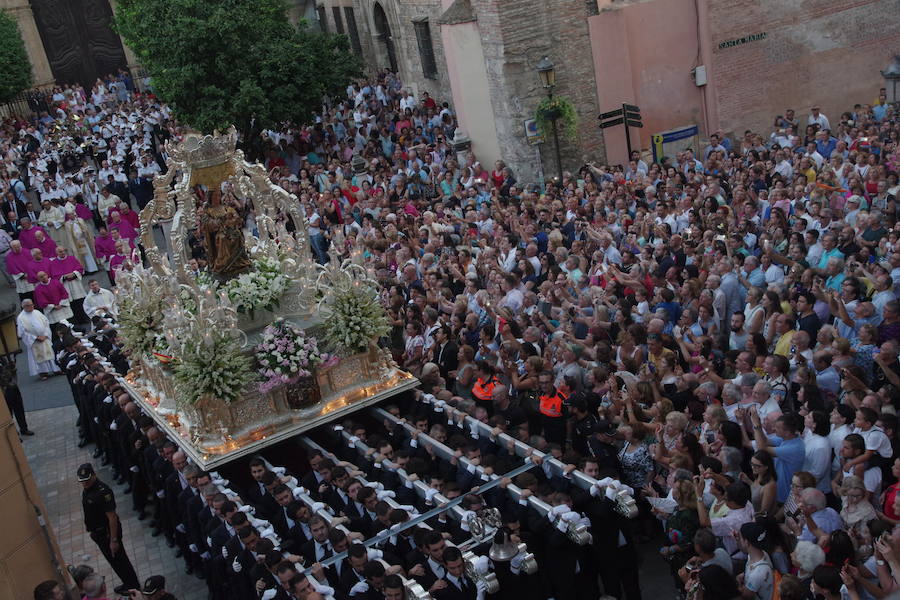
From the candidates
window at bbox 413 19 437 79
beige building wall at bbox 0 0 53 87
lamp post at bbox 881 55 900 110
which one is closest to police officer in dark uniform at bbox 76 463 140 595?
lamp post at bbox 881 55 900 110

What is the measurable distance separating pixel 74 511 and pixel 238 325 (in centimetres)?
338

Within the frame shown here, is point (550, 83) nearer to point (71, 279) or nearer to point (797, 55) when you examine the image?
point (797, 55)

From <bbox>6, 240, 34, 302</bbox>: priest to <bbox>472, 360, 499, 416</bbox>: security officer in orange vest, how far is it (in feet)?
40.2

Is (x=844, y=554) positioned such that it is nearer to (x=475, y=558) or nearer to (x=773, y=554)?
(x=773, y=554)

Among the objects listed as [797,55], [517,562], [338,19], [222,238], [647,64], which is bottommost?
[517,562]

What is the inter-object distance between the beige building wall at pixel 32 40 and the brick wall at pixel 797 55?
33.5 meters

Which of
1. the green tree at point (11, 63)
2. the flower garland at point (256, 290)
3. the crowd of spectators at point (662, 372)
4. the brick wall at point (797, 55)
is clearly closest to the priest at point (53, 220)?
the crowd of spectators at point (662, 372)

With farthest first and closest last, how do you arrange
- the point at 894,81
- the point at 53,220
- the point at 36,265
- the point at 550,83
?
the point at 53,220 → the point at 36,265 → the point at 550,83 → the point at 894,81

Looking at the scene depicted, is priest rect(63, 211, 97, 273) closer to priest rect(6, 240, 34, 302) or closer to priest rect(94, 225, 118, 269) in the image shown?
priest rect(94, 225, 118, 269)

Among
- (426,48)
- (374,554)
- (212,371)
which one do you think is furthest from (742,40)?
(374,554)

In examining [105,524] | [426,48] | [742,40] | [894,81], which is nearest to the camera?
[105,524]

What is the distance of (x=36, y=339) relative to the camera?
57.6ft

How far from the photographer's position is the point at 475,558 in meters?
8.18

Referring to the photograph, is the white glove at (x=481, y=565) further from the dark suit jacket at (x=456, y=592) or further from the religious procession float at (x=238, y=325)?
the religious procession float at (x=238, y=325)
